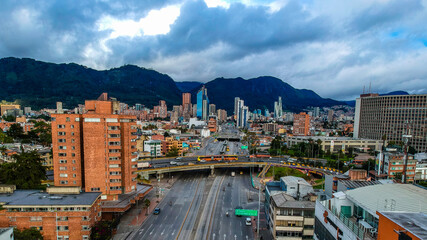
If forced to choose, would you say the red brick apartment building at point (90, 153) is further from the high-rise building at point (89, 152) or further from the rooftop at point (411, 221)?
the rooftop at point (411, 221)

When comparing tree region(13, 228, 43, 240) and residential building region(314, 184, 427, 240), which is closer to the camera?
residential building region(314, 184, 427, 240)

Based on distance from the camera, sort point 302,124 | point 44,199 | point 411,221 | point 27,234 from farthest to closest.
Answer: point 302,124 → point 44,199 → point 27,234 → point 411,221

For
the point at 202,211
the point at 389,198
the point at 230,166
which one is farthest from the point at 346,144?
the point at 389,198

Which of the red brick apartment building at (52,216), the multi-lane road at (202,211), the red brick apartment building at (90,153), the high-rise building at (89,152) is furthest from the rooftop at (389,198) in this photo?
the high-rise building at (89,152)

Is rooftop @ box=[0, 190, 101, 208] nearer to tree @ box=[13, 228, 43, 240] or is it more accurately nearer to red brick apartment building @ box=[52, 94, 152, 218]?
tree @ box=[13, 228, 43, 240]

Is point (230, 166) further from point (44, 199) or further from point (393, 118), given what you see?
point (393, 118)

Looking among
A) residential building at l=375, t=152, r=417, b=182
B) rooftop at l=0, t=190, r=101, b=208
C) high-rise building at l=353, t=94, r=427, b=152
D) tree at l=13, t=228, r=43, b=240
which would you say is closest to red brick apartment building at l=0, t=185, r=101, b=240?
rooftop at l=0, t=190, r=101, b=208
